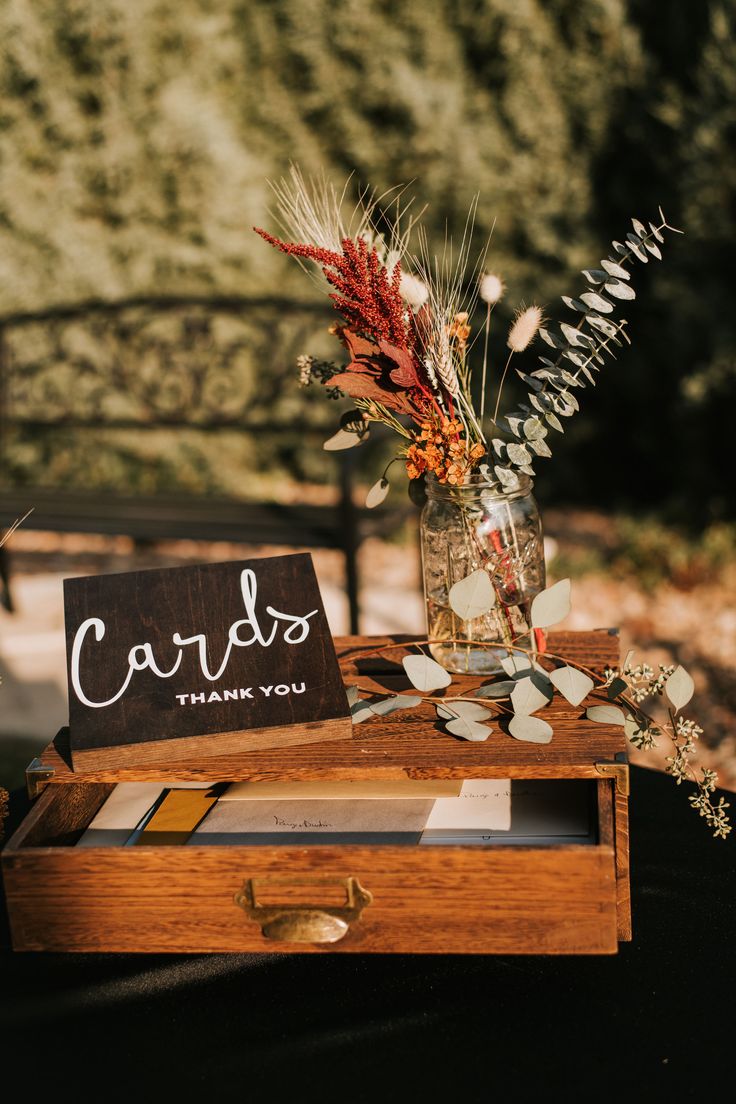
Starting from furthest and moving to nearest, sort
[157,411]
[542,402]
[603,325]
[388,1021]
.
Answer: [157,411] < [542,402] < [603,325] < [388,1021]

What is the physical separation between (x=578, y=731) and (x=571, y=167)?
3374 mm

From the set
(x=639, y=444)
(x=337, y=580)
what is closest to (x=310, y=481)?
(x=337, y=580)

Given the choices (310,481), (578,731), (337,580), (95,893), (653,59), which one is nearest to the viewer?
(95,893)

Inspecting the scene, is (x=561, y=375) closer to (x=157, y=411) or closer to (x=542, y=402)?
(x=542, y=402)

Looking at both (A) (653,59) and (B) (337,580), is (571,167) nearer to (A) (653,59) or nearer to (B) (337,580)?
(A) (653,59)

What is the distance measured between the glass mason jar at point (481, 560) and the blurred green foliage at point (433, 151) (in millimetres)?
2627

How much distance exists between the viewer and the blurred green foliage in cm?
390

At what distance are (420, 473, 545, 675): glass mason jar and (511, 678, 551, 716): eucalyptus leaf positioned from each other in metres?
0.08

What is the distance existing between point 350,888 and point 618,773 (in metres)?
0.32

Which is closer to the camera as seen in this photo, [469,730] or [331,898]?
[331,898]

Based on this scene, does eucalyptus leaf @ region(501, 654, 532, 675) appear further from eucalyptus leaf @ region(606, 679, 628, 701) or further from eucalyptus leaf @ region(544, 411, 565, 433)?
eucalyptus leaf @ region(544, 411, 565, 433)

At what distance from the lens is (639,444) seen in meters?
4.48

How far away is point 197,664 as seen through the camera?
1277mm

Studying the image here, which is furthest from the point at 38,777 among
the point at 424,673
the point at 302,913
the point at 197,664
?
the point at 424,673
